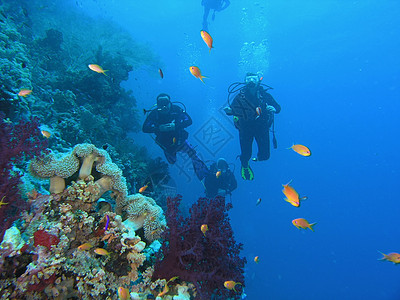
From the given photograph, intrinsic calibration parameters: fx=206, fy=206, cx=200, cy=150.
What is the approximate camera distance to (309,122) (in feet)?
313

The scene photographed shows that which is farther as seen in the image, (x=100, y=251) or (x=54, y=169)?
(x=54, y=169)

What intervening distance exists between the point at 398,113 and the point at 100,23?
123 metres

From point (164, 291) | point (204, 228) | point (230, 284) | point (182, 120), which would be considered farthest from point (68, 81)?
point (230, 284)

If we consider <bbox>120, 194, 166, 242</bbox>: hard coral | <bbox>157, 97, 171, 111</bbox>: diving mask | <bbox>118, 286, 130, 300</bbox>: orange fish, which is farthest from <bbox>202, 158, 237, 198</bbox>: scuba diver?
<bbox>118, 286, 130, 300</bbox>: orange fish

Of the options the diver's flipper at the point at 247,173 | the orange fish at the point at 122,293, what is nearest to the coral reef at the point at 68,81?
the diver's flipper at the point at 247,173

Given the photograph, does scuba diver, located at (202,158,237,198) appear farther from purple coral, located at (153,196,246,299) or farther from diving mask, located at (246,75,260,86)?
purple coral, located at (153,196,246,299)

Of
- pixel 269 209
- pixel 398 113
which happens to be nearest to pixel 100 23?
pixel 269 209

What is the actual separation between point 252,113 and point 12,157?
24.4ft

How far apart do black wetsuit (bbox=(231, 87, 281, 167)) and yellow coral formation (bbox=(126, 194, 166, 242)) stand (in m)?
5.73

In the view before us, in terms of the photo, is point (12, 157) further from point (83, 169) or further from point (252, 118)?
point (252, 118)

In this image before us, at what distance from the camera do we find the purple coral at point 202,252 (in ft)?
7.99

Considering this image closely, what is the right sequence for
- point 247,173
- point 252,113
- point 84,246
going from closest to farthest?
point 84,246 → point 252,113 → point 247,173

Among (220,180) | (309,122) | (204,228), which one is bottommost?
(204,228)

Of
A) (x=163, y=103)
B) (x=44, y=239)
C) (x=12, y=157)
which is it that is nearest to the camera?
(x=44, y=239)
